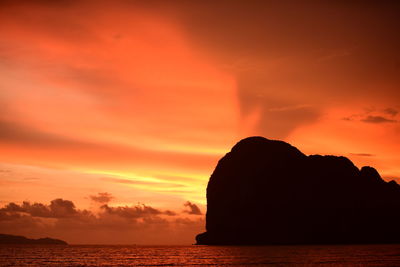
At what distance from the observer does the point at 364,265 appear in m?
82.1

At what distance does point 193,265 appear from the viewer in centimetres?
9831

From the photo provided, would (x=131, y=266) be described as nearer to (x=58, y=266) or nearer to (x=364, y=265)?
(x=58, y=266)

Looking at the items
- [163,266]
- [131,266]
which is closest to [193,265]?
[163,266]

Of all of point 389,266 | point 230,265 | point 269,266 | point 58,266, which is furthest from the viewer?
point 58,266

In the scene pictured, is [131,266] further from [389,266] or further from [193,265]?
[389,266]

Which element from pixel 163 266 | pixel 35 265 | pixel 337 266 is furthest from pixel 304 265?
pixel 35 265

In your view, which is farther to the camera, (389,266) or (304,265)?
(304,265)

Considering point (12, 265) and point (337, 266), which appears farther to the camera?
point (12, 265)

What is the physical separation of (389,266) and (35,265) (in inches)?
2976

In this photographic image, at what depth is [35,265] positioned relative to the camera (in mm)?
99875

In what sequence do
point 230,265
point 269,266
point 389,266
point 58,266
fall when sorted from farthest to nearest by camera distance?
point 58,266 < point 230,265 < point 269,266 < point 389,266

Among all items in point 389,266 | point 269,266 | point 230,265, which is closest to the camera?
point 389,266

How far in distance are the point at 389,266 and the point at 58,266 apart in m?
69.4

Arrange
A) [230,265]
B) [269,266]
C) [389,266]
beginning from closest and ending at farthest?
[389,266] → [269,266] → [230,265]
